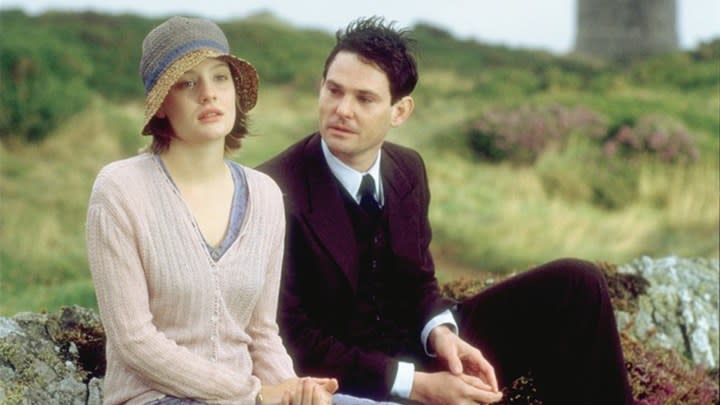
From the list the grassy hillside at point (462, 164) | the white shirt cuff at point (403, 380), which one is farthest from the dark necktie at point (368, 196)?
the grassy hillside at point (462, 164)

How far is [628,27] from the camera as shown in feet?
78.9

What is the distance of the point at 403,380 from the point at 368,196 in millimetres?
641

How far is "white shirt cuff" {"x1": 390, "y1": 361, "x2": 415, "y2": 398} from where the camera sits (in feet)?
12.5

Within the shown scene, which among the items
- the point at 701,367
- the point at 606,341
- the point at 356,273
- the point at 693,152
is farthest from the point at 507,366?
the point at 693,152

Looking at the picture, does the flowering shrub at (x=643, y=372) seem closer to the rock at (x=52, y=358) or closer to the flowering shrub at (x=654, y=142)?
the rock at (x=52, y=358)

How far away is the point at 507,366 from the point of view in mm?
4133

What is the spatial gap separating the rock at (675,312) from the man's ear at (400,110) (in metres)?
2.28

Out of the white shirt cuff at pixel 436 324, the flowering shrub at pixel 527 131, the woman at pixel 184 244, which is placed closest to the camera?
the woman at pixel 184 244

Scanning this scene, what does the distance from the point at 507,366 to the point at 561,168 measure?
29.1 feet

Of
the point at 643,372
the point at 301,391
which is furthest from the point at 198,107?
the point at 643,372

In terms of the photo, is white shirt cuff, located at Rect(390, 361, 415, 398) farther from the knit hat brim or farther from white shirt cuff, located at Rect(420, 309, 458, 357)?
the knit hat brim

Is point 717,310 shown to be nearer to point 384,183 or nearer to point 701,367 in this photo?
point 701,367

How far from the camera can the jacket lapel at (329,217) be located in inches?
151

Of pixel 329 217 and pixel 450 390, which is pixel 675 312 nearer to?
pixel 450 390
